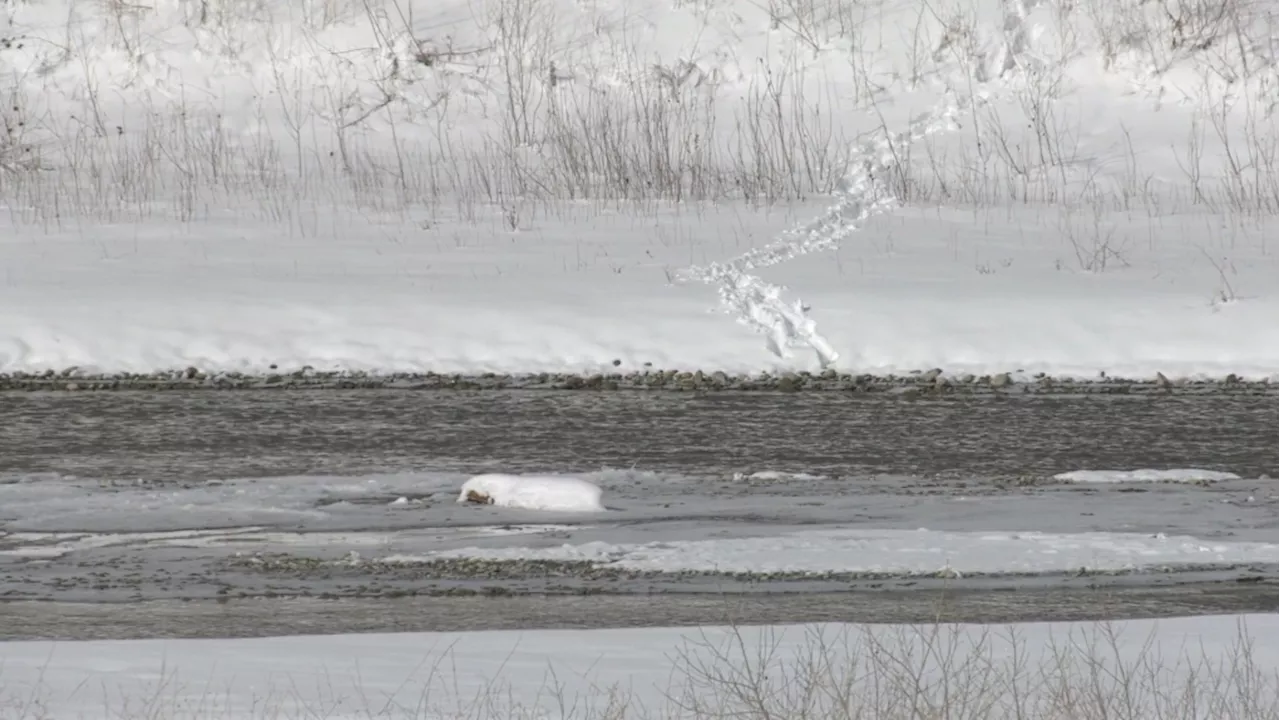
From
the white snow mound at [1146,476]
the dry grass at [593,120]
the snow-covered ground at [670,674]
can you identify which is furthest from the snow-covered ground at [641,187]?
the snow-covered ground at [670,674]

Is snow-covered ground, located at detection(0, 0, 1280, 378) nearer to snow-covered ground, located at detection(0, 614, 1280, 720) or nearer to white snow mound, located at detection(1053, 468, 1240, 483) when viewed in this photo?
white snow mound, located at detection(1053, 468, 1240, 483)

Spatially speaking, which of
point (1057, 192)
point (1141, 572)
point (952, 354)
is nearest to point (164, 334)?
point (952, 354)

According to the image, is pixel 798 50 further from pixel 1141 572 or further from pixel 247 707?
pixel 247 707

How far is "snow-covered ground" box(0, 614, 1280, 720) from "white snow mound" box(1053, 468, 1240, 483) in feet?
8.64

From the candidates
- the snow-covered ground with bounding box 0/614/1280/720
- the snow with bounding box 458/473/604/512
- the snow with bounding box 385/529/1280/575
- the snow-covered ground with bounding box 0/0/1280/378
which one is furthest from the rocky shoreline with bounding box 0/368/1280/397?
the snow-covered ground with bounding box 0/614/1280/720

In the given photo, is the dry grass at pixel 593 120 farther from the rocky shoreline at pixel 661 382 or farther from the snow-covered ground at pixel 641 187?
the rocky shoreline at pixel 661 382

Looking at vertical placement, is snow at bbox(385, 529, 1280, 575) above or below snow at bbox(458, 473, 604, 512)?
below

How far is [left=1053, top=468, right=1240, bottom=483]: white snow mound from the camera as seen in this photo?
8.93 meters

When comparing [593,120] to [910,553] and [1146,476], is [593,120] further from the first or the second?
[910,553]

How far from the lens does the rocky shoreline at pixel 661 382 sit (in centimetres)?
1205

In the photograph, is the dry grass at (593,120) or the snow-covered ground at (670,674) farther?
the dry grass at (593,120)

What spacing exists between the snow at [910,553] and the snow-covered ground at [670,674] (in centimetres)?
Answer: 94

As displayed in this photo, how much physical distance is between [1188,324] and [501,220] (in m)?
6.39

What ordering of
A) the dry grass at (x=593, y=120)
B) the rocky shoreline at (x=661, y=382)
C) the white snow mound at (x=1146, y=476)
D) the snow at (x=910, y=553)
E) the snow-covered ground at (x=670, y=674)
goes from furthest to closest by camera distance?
the dry grass at (x=593, y=120), the rocky shoreline at (x=661, y=382), the white snow mound at (x=1146, y=476), the snow at (x=910, y=553), the snow-covered ground at (x=670, y=674)
